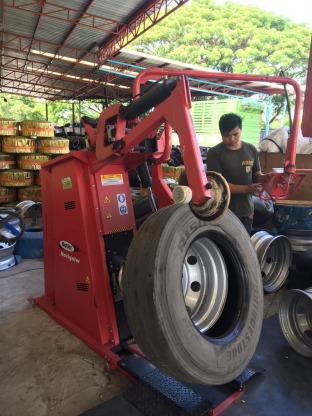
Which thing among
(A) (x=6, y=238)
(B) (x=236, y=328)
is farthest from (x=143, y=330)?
(A) (x=6, y=238)

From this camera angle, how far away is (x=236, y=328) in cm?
170

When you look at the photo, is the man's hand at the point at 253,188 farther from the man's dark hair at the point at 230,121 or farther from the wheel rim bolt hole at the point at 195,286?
the wheel rim bolt hole at the point at 195,286

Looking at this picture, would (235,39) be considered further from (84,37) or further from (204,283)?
(204,283)

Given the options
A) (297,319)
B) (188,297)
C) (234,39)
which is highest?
(234,39)

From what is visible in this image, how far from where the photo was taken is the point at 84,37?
10.6 m

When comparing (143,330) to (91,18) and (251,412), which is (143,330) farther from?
(91,18)

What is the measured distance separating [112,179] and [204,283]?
1026 mm

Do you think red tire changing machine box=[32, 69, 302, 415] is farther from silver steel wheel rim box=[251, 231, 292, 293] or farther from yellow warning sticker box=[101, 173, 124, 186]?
silver steel wheel rim box=[251, 231, 292, 293]

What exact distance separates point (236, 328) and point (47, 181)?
6.16 feet

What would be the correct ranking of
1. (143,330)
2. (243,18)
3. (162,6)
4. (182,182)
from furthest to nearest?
(243,18) < (162,6) < (182,182) < (143,330)

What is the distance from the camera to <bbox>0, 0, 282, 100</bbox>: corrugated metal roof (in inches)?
324

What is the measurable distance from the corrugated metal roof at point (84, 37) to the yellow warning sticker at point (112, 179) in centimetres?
308

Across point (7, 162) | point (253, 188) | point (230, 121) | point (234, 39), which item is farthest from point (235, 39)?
point (253, 188)

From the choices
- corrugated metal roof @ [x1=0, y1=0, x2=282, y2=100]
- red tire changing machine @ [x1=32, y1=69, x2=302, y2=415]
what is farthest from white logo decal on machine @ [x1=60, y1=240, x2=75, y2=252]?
corrugated metal roof @ [x1=0, y1=0, x2=282, y2=100]
